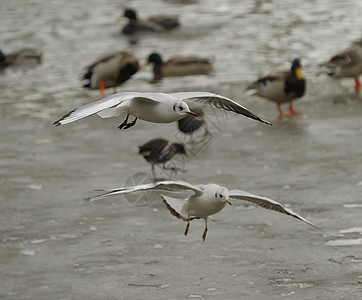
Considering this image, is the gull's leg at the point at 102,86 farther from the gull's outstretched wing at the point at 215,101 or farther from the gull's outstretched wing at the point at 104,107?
the gull's outstretched wing at the point at 104,107

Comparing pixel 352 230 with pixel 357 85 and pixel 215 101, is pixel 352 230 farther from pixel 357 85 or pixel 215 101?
pixel 357 85

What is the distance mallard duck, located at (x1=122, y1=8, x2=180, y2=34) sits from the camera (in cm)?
2105

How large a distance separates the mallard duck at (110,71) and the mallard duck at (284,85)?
8.51 ft

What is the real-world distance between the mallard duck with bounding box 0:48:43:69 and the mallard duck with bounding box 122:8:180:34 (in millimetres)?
3272

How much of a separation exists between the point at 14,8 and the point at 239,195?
1868cm

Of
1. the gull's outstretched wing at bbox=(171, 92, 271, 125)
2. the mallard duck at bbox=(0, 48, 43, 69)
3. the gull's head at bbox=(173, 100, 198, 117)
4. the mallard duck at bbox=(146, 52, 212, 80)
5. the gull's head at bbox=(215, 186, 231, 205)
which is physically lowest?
the mallard duck at bbox=(0, 48, 43, 69)

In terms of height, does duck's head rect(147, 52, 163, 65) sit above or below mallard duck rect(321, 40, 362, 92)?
below

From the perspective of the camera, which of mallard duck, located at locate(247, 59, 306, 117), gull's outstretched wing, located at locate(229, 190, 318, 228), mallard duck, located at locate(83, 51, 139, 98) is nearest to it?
gull's outstretched wing, located at locate(229, 190, 318, 228)

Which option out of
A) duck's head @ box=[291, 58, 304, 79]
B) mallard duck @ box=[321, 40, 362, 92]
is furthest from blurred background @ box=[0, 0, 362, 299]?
duck's head @ box=[291, 58, 304, 79]

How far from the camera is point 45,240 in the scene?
9.14 metres

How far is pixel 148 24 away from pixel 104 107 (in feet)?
52.0

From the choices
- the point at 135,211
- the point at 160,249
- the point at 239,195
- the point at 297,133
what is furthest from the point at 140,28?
the point at 239,195

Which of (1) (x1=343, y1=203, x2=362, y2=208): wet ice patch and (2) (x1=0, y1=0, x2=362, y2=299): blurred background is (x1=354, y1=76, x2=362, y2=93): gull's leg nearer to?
(2) (x1=0, y1=0, x2=362, y2=299): blurred background

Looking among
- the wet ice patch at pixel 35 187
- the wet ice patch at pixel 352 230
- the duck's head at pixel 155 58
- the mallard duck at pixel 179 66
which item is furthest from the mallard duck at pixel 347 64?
the wet ice patch at pixel 352 230
